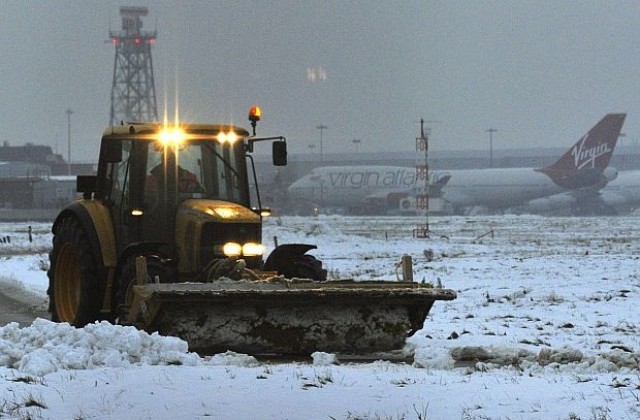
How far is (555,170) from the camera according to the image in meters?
96.6

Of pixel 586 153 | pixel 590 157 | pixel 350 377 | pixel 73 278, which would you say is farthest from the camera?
pixel 586 153

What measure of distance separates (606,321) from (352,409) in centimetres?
785

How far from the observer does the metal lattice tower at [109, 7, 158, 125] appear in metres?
100

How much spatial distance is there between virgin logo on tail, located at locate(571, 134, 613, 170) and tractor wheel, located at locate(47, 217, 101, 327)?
8634 cm

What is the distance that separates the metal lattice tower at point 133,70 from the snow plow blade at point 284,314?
88.0 metres

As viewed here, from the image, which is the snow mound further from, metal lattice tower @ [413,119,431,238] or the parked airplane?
the parked airplane

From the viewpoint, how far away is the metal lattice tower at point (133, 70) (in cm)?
10038

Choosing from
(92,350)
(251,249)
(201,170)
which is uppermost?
(201,170)

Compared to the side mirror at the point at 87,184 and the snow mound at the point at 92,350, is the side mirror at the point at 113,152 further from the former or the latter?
the snow mound at the point at 92,350

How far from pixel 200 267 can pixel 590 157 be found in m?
87.7

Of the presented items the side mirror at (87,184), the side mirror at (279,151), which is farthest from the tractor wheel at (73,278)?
the side mirror at (279,151)

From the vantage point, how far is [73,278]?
44.4 feet

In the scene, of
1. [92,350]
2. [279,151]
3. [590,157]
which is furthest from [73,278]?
[590,157]

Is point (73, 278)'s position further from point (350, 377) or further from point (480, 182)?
point (480, 182)
